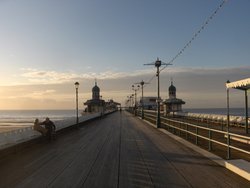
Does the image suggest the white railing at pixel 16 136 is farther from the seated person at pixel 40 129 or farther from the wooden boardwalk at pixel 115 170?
the wooden boardwalk at pixel 115 170

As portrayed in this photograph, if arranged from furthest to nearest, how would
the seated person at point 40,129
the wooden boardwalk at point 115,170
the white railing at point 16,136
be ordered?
the seated person at point 40,129
the white railing at point 16,136
the wooden boardwalk at point 115,170

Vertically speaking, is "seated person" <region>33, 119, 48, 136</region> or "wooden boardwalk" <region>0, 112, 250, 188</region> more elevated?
"seated person" <region>33, 119, 48, 136</region>

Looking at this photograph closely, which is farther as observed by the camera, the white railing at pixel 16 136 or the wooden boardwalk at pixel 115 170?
the white railing at pixel 16 136

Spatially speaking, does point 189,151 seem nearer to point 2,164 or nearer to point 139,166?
point 139,166

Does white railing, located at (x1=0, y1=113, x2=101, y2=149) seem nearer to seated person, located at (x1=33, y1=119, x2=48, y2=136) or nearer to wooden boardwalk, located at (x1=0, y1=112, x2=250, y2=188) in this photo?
seated person, located at (x1=33, y1=119, x2=48, y2=136)

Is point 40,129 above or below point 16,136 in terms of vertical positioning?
above

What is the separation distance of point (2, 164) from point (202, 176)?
675 cm

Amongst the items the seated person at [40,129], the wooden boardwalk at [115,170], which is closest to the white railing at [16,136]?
the seated person at [40,129]

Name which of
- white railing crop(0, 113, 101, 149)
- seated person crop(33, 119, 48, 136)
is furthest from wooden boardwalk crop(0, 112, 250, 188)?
seated person crop(33, 119, 48, 136)

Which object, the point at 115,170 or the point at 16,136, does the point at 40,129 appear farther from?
the point at 115,170

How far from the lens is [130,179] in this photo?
368 inches

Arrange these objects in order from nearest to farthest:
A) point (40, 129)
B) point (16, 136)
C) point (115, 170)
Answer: point (115, 170) < point (16, 136) < point (40, 129)

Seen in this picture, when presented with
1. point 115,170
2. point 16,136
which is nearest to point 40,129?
point 16,136

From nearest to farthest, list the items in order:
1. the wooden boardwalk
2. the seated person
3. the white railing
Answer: the wooden boardwalk, the white railing, the seated person
